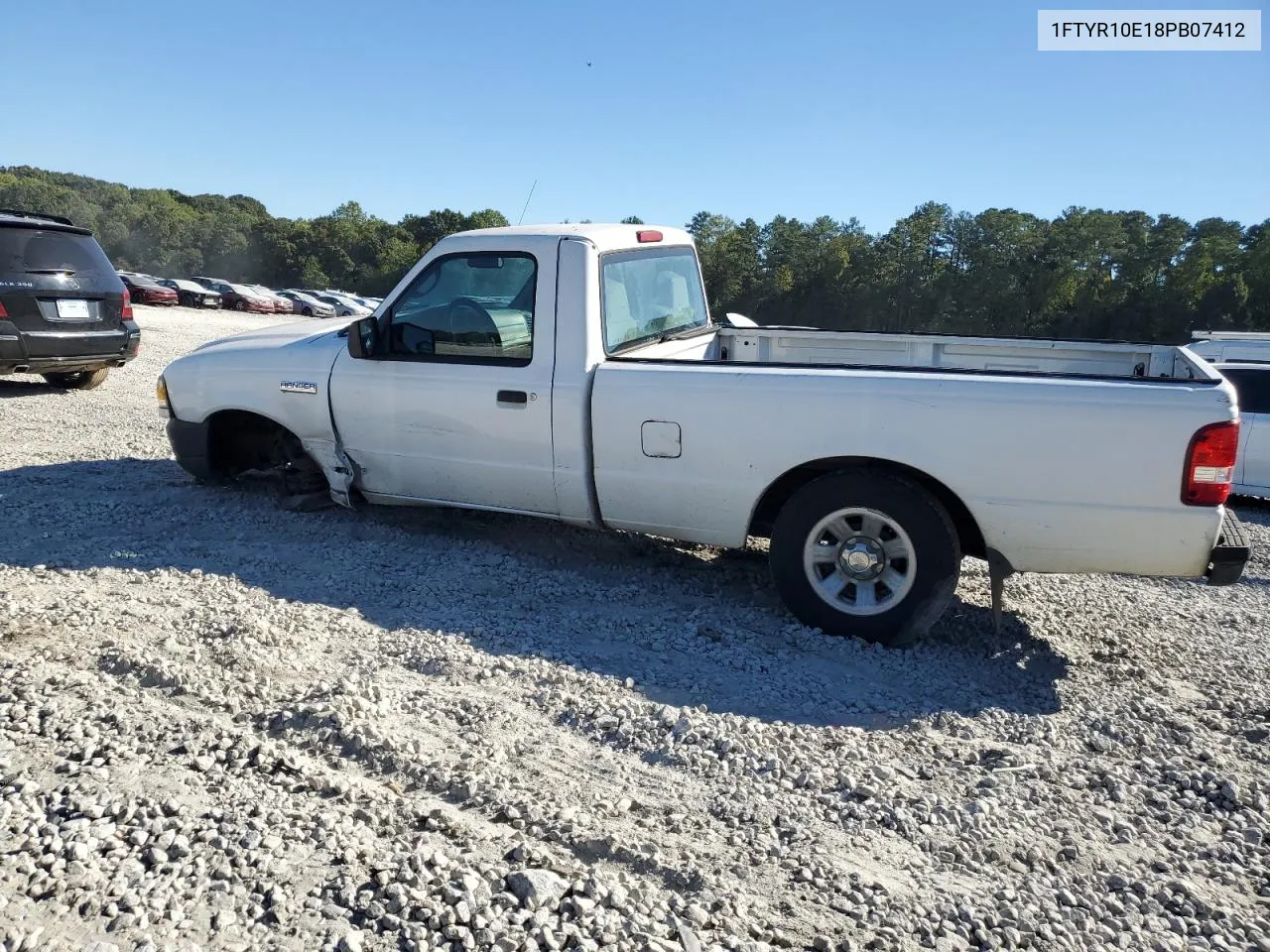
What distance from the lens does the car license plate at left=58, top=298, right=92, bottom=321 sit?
9.51 meters

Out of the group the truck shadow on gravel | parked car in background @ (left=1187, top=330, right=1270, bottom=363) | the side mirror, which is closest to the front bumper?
the truck shadow on gravel

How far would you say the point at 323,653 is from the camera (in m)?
4.06

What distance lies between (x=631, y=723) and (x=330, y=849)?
123 cm

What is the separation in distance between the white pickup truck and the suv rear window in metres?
4.13

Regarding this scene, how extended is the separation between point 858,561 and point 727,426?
908 mm

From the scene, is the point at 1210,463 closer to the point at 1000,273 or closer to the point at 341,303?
the point at 1000,273

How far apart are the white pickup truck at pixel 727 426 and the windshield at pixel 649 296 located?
0.02m

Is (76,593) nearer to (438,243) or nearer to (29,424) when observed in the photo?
(438,243)

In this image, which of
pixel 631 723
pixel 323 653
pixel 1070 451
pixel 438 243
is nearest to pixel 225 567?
pixel 323 653

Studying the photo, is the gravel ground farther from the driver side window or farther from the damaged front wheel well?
the driver side window

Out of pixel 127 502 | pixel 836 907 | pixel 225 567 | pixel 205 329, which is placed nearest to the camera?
pixel 836 907

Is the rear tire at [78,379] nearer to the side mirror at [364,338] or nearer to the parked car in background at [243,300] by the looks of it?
the side mirror at [364,338]

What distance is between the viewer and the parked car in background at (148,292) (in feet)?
133

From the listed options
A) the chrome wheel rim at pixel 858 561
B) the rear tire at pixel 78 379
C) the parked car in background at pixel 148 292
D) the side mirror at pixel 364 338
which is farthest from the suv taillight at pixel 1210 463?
the parked car in background at pixel 148 292
